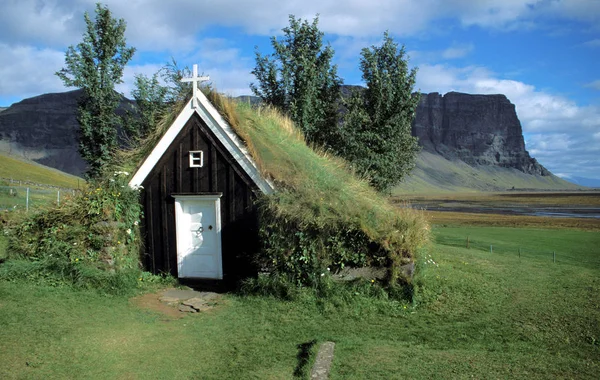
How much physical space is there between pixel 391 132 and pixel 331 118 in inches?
133

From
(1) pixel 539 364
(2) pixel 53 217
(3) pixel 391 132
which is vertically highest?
(3) pixel 391 132

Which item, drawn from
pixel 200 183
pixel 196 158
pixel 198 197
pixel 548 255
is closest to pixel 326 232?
pixel 198 197

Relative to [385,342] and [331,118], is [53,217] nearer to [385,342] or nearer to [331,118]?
[385,342]

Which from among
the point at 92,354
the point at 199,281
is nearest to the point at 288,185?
the point at 199,281

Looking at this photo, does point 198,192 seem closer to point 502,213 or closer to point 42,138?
point 502,213

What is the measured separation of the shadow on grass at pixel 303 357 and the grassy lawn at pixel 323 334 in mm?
90

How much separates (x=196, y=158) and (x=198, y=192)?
0.99 metres

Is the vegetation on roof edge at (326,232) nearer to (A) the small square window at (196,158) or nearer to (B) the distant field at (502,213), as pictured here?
(A) the small square window at (196,158)

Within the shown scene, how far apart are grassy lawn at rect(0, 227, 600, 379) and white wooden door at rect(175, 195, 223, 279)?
186cm

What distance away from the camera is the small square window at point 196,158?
12734 mm

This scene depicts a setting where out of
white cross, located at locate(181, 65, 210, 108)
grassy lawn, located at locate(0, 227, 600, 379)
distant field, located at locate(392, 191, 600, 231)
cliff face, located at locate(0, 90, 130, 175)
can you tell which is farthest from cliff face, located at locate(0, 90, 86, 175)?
grassy lawn, located at locate(0, 227, 600, 379)

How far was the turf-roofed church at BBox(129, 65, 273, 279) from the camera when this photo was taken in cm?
1238

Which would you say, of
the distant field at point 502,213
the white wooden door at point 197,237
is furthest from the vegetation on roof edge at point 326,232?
the distant field at point 502,213

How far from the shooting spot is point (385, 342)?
8500 mm
